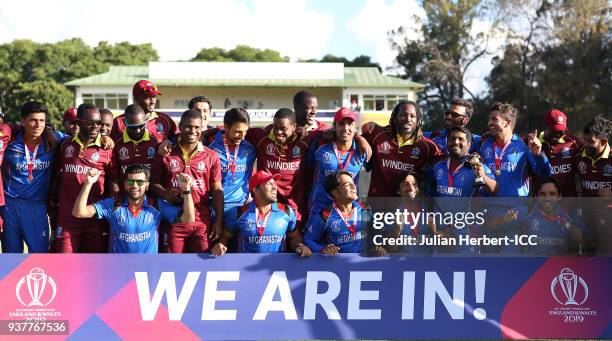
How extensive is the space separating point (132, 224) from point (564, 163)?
4.77m

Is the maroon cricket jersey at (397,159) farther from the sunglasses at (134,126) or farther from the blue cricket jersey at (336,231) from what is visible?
the sunglasses at (134,126)

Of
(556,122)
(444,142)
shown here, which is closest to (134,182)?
(444,142)

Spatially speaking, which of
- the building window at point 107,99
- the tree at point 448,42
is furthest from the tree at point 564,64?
the building window at point 107,99

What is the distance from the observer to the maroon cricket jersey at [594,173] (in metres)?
7.61

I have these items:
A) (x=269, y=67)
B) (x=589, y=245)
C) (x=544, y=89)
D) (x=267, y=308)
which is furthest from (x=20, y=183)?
(x=269, y=67)

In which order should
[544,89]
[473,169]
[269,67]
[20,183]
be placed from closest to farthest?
[473,169], [20,183], [544,89], [269,67]

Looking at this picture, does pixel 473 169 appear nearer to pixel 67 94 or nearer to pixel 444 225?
pixel 444 225

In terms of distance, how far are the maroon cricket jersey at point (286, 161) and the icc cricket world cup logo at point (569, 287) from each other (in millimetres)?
2618

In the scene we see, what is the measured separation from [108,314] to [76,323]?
0.29 metres

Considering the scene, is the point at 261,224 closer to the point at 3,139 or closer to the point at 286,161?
the point at 286,161

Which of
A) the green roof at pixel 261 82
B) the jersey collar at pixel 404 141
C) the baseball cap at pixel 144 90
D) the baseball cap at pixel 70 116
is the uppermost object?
the green roof at pixel 261 82

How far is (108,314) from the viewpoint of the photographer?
6207 mm

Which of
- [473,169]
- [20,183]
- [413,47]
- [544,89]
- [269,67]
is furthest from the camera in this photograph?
[269,67]

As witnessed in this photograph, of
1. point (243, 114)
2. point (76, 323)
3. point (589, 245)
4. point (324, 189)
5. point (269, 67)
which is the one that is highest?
point (269, 67)
